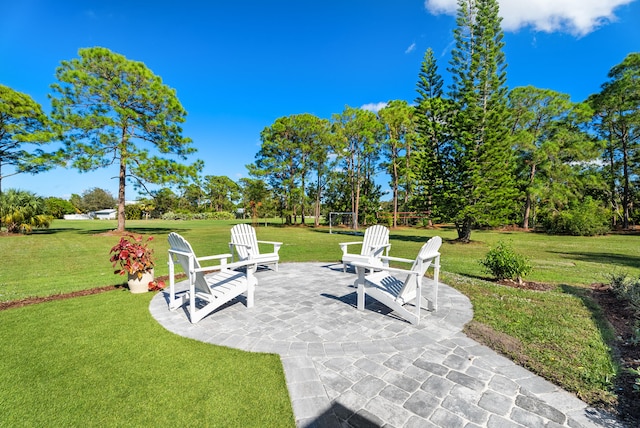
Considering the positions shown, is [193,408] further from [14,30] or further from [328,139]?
[328,139]

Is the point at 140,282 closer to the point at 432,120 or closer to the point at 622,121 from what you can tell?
A: the point at 432,120

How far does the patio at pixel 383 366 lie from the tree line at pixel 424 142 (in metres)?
12.9

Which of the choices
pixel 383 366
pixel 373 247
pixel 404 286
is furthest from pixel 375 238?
pixel 383 366

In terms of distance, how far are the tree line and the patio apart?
12.9 meters

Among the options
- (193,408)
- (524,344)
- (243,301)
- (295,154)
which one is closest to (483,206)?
(524,344)

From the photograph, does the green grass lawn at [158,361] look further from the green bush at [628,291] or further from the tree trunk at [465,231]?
the tree trunk at [465,231]

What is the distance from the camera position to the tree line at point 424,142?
14398 mm

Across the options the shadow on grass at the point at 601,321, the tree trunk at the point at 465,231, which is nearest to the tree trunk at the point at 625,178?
the tree trunk at the point at 465,231

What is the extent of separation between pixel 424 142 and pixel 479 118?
9.44 feet

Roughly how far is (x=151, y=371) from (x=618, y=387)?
4.05m

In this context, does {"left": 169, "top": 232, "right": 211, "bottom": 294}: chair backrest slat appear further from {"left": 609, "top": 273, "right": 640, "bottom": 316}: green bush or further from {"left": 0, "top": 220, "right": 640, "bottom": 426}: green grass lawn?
{"left": 609, "top": 273, "right": 640, "bottom": 316}: green bush

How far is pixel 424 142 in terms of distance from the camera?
1572 centimetres

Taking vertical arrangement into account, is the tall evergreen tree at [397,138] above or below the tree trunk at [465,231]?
above

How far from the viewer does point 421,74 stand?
15891mm
